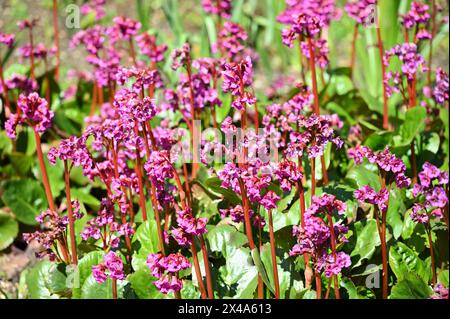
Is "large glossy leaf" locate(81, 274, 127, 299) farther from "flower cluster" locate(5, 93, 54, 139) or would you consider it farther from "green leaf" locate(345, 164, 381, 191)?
"green leaf" locate(345, 164, 381, 191)

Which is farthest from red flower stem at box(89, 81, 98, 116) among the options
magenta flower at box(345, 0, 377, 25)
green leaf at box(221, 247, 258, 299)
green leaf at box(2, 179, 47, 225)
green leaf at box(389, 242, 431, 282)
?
green leaf at box(389, 242, 431, 282)

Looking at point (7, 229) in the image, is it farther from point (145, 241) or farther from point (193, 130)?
point (193, 130)

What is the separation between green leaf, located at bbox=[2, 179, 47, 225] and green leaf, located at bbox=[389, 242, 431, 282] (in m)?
1.86

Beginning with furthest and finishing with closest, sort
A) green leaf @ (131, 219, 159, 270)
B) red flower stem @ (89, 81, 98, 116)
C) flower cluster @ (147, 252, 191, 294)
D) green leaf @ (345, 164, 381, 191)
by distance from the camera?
red flower stem @ (89, 81, 98, 116) → green leaf @ (345, 164, 381, 191) → green leaf @ (131, 219, 159, 270) → flower cluster @ (147, 252, 191, 294)

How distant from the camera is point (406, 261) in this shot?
3045mm

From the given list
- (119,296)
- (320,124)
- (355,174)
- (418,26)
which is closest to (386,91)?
(418,26)

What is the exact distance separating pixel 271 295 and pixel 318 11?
1.69m

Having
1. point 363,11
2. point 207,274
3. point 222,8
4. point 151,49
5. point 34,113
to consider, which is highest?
point 222,8

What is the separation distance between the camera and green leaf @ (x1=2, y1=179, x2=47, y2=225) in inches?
148

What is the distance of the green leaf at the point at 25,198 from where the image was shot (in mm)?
3748

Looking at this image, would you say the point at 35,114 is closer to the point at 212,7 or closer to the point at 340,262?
the point at 340,262

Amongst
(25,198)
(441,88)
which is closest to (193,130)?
(25,198)

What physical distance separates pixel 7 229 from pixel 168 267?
1465 millimetres

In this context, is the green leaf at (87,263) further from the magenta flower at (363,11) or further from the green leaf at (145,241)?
the magenta flower at (363,11)
